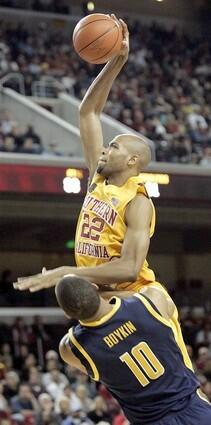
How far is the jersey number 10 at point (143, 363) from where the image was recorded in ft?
16.9

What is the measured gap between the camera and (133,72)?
25.7 metres

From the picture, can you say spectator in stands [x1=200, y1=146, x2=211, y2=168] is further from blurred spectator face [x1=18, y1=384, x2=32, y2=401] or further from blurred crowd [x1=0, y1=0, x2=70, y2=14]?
blurred crowd [x1=0, y1=0, x2=70, y2=14]

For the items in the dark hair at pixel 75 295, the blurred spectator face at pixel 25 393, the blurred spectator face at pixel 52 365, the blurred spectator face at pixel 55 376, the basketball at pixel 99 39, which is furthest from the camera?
the blurred spectator face at pixel 52 365

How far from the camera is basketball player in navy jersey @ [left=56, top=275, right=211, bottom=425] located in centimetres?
514

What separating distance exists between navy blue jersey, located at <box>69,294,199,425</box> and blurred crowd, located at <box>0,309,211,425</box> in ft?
22.9

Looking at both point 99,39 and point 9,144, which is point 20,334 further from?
point 99,39

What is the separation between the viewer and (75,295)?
485cm

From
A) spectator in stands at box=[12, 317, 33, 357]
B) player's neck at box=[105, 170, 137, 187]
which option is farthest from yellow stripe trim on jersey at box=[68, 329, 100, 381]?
spectator in stands at box=[12, 317, 33, 357]

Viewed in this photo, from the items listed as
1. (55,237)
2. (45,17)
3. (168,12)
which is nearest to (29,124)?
(55,237)

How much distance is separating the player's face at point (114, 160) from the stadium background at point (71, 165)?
703 cm

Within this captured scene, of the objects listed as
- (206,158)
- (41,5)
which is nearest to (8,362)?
(206,158)

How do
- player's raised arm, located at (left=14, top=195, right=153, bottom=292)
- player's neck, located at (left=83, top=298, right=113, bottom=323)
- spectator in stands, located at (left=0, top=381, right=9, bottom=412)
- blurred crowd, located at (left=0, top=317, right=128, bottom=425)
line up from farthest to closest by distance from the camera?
blurred crowd, located at (left=0, top=317, right=128, bottom=425) → spectator in stands, located at (left=0, top=381, right=9, bottom=412) → player's raised arm, located at (left=14, top=195, right=153, bottom=292) → player's neck, located at (left=83, top=298, right=113, bottom=323)

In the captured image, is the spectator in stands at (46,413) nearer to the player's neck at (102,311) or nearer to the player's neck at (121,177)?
the player's neck at (121,177)

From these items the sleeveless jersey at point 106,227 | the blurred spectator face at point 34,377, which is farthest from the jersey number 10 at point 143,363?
the blurred spectator face at point 34,377
